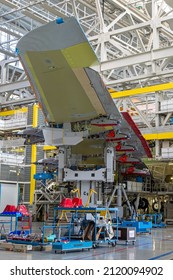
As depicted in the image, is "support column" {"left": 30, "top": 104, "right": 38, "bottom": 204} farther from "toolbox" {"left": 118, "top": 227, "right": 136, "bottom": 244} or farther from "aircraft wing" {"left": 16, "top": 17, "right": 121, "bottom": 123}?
"toolbox" {"left": 118, "top": 227, "right": 136, "bottom": 244}

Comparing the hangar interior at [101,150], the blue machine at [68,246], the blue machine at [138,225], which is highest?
the hangar interior at [101,150]

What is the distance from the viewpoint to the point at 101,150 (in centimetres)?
1800

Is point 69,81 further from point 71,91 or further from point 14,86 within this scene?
point 14,86

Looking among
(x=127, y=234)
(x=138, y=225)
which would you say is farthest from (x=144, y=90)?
(x=127, y=234)

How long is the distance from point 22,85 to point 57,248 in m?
14.9

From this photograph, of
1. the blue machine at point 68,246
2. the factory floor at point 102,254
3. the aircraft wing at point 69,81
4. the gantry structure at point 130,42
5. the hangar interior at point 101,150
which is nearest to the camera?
the factory floor at point 102,254

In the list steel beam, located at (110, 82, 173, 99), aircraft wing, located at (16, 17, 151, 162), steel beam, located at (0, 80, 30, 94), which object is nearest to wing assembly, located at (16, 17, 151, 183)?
aircraft wing, located at (16, 17, 151, 162)

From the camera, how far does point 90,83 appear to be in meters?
12.9

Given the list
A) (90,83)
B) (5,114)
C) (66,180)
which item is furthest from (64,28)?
(5,114)

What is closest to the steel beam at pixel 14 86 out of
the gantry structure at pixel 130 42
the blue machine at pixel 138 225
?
the gantry structure at pixel 130 42

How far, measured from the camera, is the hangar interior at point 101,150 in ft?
40.9

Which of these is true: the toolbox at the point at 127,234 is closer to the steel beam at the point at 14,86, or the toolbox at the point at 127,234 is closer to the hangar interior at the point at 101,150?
the hangar interior at the point at 101,150

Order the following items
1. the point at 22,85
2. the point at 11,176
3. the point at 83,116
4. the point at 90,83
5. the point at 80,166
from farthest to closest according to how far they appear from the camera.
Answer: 1. the point at 11,176
2. the point at 22,85
3. the point at 80,166
4. the point at 83,116
5. the point at 90,83

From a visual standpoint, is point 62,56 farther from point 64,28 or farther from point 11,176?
point 11,176
